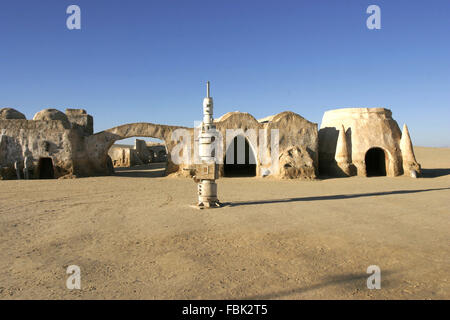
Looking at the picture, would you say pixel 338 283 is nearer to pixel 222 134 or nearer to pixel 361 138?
pixel 222 134

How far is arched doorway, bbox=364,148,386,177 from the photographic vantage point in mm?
17516

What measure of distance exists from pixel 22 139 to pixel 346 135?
16.0 meters

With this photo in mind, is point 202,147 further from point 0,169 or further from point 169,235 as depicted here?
point 0,169

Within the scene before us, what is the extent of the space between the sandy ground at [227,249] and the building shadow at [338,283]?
0.01 metres

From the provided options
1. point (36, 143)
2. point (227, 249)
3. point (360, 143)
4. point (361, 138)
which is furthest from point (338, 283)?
point (36, 143)

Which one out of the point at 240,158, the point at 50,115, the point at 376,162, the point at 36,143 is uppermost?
the point at 50,115

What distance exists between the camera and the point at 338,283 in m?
3.41

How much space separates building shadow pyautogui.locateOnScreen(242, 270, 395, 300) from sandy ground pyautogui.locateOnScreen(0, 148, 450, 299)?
0.04 feet

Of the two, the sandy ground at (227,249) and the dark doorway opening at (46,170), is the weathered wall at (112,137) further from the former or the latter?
the sandy ground at (227,249)

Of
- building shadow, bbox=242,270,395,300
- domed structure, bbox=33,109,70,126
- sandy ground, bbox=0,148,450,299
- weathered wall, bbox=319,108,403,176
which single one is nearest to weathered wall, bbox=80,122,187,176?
domed structure, bbox=33,109,70,126

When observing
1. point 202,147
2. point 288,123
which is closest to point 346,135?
point 288,123

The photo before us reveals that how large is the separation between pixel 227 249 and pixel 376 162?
1672 centimetres

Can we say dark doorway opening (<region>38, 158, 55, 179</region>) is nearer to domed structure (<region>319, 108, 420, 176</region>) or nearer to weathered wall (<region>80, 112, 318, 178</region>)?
weathered wall (<region>80, 112, 318, 178</region>)
